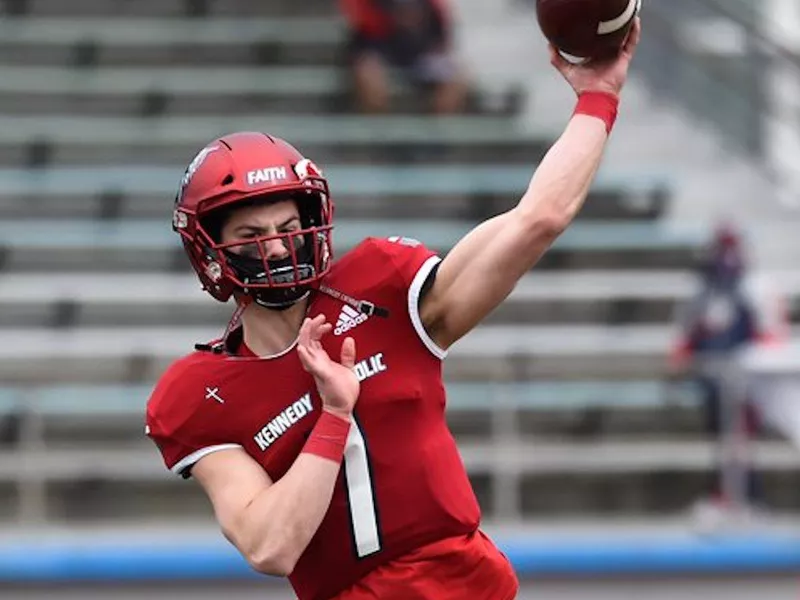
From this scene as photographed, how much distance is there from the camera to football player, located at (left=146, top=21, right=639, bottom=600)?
135 inches

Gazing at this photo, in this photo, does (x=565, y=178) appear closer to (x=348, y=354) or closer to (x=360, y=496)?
(x=348, y=354)

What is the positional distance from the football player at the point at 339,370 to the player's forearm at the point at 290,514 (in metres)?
0.02

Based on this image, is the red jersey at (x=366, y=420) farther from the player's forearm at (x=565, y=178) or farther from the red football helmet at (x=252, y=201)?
the player's forearm at (x=565, y=178)

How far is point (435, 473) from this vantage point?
3.52 meters

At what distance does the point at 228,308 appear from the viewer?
31.2ft

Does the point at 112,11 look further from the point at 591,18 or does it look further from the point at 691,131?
the point at 591,18

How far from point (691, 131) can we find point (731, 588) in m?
4.61

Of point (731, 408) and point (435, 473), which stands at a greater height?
point (435, 473)

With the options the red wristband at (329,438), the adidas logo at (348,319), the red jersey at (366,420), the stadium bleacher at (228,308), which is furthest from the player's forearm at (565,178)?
the stadium bleacher at (228,308)

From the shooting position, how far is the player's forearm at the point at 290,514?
3307 millimetres

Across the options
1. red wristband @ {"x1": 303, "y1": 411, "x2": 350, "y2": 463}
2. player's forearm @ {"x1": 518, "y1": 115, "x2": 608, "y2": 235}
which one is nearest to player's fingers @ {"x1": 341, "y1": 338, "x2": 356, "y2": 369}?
red wristband @ {"x1": 303, "y1": 411, "x2": 350, "y2": 463}

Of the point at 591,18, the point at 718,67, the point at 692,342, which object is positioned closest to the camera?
the point at 591,18

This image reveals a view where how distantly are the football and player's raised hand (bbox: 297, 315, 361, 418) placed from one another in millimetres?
677

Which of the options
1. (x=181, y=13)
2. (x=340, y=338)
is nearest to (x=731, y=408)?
(x=340, y=338)
